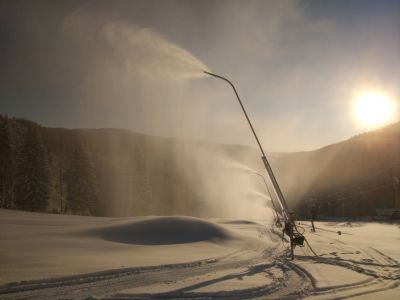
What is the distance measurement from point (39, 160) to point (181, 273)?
65142mm

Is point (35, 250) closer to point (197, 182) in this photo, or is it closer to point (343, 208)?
point (343, 208)

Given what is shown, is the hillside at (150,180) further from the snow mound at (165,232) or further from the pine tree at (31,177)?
the snow mound at (165,232)

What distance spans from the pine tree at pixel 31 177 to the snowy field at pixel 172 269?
47918mm

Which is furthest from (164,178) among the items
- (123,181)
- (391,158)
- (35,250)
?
(35,250)

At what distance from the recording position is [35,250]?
63.0ft

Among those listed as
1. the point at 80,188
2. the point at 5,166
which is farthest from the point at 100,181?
the point at 5,166

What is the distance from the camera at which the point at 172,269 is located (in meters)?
15.3

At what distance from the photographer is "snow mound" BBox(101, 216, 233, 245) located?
84.5 feet

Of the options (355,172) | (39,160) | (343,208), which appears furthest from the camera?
(355,172)

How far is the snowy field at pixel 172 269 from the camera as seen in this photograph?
37.5 ft

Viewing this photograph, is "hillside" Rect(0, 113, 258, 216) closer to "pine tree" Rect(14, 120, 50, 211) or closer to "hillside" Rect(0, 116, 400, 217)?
"pine tree" Rect(14, 120, 50, 211)

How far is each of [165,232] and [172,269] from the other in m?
12.5

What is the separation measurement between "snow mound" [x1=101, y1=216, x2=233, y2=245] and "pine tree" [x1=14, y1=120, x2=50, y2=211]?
158 feet

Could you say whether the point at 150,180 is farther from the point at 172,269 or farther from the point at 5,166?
the point at 172,269
